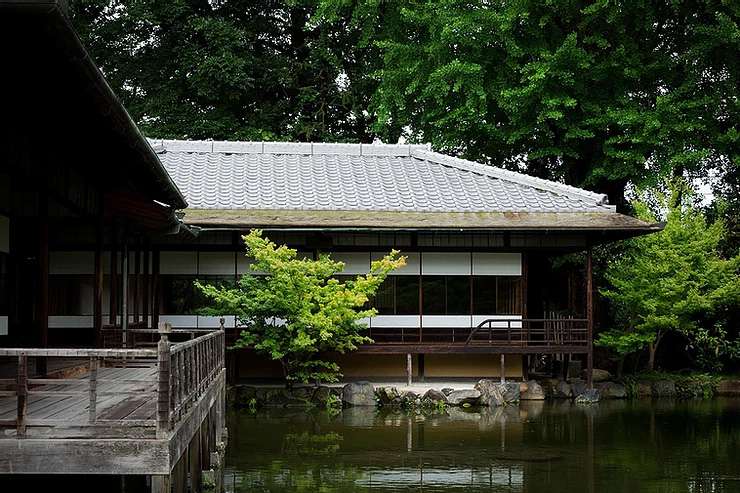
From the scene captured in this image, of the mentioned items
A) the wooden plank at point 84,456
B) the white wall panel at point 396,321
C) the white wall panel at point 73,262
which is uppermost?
the white wall panel at point 73,262

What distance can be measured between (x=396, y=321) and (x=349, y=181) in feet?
12.9

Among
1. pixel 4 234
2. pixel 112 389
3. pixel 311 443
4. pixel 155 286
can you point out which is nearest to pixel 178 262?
pixel 155 286

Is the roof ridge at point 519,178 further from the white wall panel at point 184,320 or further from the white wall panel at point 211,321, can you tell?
the white wall panel at point 184,320

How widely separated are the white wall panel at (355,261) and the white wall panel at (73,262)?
16.8 feet

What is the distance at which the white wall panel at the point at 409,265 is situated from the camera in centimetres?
2145

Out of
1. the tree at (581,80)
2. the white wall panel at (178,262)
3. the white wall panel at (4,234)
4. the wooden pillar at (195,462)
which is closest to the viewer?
the wooden pillar at (195,462)

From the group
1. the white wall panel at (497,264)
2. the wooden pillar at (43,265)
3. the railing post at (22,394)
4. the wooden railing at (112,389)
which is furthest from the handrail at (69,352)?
the white wall panel at (497,264)

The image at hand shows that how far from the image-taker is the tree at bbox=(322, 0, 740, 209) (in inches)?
989

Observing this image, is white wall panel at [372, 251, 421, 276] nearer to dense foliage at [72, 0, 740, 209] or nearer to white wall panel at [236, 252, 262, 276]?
white wall panel at [236, 252, 262, 276]

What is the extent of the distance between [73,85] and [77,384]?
4.13m

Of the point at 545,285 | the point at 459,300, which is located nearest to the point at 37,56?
the point at 459,300

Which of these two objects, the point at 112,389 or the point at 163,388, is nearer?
the point at 163,388

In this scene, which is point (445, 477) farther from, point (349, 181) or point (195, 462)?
point (349, 181)

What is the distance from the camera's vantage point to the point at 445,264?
70.6 ft
